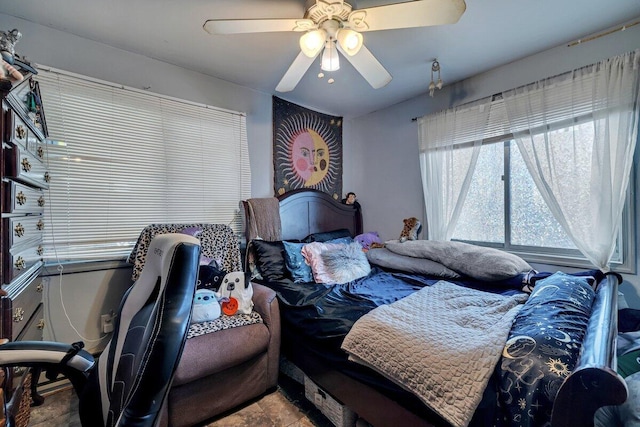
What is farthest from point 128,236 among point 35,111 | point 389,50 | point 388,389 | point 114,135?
point 389,50

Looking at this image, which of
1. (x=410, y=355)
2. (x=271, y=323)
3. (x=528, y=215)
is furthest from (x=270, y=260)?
(x=528, y=215)

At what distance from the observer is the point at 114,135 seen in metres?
2.01

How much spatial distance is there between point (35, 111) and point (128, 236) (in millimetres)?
961

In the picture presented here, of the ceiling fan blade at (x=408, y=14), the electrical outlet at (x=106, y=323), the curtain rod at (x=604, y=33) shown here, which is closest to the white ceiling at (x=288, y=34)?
the curtain rod at (x=604, y=33)

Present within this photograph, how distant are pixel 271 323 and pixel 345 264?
0.79 meters

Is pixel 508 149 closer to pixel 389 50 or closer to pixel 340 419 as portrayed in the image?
pixel 389 50

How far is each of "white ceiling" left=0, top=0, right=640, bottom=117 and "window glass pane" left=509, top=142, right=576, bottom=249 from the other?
85cm

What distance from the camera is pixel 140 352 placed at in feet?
1.99

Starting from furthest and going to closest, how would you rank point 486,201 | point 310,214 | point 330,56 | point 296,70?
point 310,214, point 486,201, point 296,70, point 330,56

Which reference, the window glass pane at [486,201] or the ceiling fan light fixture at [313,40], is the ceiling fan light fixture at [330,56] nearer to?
the ceiling fan light fixture at [313,40]

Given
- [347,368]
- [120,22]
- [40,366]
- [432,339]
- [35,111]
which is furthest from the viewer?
[120,22]

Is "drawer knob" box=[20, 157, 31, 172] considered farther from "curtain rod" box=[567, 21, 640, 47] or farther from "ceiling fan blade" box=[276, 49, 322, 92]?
"curtain rod" box=[567, 21, 640, 47]

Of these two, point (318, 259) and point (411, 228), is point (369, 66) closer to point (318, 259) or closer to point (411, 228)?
point (318, 259)

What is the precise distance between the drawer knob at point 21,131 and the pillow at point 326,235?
2.04 metres
